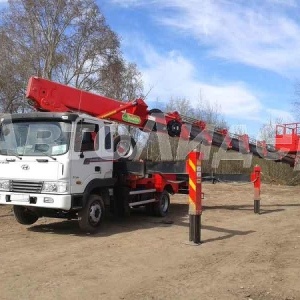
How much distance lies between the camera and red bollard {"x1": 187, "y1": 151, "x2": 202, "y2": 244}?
30.5 ft

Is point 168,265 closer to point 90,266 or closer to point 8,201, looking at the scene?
point 90,266

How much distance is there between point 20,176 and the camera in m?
9.95

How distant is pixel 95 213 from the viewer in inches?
414

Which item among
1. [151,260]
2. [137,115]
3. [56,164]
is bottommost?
[151,260]

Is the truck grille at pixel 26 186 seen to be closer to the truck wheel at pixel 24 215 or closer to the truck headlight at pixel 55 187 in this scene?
the truck headlight at pixel 55 187

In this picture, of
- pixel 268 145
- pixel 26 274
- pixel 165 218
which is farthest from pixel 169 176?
pixel 26 274

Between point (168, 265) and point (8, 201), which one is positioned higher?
point (8, 201)

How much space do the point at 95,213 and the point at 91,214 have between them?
0.17 meters

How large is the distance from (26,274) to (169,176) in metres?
7.33

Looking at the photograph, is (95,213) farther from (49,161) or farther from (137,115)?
(137,115)

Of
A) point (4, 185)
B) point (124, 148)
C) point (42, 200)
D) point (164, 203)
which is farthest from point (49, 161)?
point (164, 203)

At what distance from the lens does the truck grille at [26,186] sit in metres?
9.74

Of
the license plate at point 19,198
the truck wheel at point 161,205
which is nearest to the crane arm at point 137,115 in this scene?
the truck wheel at point 161,205

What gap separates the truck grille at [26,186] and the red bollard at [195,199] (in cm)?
318
